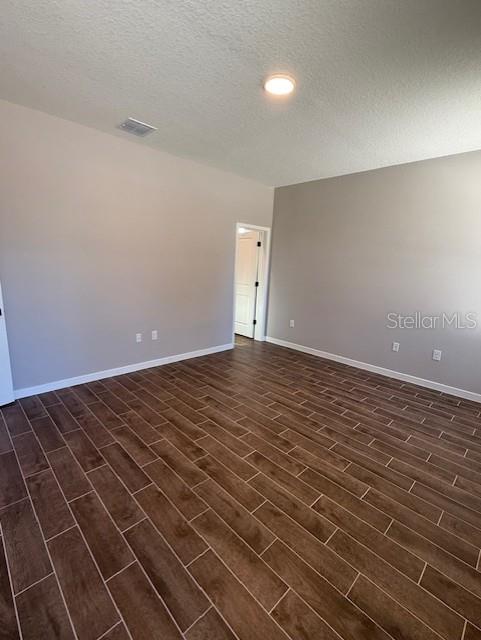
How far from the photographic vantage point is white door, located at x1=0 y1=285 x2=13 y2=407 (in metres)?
2.60

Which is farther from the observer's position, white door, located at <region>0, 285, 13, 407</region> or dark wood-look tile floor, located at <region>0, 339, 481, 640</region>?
white door, located at <region>0, 285, 13, 407</region>

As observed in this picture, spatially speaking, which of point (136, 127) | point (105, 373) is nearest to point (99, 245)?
point (136, 127)

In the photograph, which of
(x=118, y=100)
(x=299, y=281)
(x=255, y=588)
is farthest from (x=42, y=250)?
(x=299, y=281)

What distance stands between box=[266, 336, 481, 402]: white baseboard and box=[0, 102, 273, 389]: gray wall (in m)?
1.65

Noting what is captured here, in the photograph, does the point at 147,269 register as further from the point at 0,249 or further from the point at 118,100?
the point at 118,100

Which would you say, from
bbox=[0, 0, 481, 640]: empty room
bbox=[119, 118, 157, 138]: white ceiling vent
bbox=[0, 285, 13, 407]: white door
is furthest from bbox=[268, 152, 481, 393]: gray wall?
bbox=[0, 285, 13, 407]: white door

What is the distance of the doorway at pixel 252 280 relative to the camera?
5219 mm

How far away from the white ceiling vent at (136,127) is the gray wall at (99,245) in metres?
0.30

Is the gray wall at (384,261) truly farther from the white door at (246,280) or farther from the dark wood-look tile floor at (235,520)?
the dark wood-look tile floor at (235,520)

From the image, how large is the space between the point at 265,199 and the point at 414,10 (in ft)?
11.5

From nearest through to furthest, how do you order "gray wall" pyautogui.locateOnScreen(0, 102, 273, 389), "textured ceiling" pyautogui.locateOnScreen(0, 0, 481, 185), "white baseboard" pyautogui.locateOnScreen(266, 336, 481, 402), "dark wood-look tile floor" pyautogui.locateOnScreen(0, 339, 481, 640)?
"dark wood-look tile floor" pyautogui.locateOnScreen(0, 339, 481, 640) → "textured ceiling" pyautogui.locateOnScreen(0, 0, 481, 185) → "gray wall" pyautogui.locateOnScreen(0, 102, 273, 389) → "white baseboard" pyautogui.locateOnScreen(266, 336, 481, 402)

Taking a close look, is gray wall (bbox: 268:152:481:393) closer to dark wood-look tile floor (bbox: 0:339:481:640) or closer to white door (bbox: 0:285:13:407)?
dark wood-look tile floor (bbox: 0:339:481:640)

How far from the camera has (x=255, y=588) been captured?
132cm

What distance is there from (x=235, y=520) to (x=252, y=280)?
4266 millimetres
